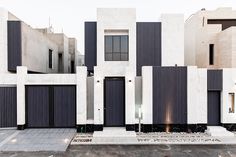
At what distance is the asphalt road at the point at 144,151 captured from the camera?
9383 mm

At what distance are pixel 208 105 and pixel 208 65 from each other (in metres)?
8.91

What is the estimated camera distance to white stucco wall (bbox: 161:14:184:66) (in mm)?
17172

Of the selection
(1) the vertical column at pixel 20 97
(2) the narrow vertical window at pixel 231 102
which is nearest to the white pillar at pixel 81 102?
(1) the vertical column at pixel 20 97

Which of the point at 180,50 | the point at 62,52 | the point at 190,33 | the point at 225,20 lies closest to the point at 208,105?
the point at 180,50

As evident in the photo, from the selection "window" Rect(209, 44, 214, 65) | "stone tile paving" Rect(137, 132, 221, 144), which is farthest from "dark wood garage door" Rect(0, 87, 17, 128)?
"window" Rect(209, 44, 214, 65)

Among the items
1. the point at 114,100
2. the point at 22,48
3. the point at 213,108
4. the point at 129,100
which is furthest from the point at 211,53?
the point at 22,48

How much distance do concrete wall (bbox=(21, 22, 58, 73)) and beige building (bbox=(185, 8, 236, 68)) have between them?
55.7 ft

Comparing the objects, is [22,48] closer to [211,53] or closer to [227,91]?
[227,91]

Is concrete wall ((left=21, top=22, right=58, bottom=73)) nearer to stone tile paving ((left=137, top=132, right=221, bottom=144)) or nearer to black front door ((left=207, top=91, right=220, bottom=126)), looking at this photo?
stone tile paving ((left=137, top=132, right=221, bottom=144))

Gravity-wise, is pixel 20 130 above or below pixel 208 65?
below

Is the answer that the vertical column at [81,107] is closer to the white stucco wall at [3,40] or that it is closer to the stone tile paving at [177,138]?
the stone tile paving at [177,138]

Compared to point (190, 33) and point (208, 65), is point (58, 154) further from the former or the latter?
point (190, 33)

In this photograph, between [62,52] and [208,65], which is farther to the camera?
[62,52]

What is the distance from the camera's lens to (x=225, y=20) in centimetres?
2305
